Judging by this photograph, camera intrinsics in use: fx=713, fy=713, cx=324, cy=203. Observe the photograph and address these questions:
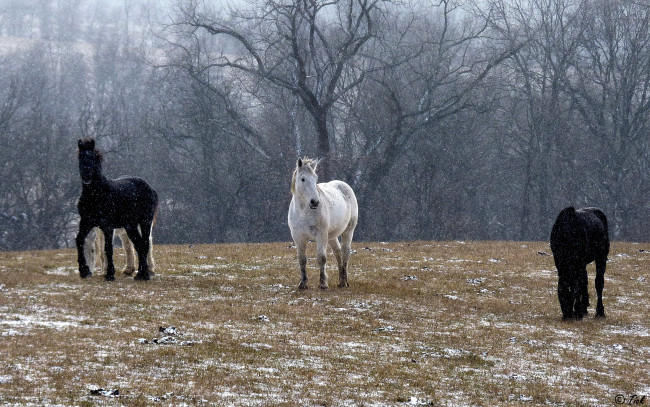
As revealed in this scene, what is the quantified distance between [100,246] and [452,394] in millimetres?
9918

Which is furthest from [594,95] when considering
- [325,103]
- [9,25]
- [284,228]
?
[9,25]

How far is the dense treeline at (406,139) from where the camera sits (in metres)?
39.6

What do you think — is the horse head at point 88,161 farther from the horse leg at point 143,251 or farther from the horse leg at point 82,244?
the horse leg at point 143,251

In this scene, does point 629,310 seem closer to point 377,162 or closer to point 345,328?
point 345,328

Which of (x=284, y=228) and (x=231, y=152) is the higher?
(x=231, y=152)

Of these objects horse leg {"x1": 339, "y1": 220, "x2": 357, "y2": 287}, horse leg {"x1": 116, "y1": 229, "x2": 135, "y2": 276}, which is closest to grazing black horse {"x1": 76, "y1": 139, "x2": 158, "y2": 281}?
horse leg {"x1": 116, "y1": 229, "x2": 135, "y2": 276}

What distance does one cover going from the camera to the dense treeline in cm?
3956

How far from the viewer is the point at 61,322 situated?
973 centimetres

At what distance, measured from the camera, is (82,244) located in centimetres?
1355

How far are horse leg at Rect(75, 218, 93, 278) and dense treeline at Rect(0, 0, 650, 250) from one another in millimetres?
25097

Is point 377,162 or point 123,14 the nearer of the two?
point 377,162

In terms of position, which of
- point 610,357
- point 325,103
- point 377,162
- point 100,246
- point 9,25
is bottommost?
point 610,357

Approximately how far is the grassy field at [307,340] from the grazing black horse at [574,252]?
45 cm

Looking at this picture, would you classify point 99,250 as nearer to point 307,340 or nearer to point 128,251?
point 128,251
